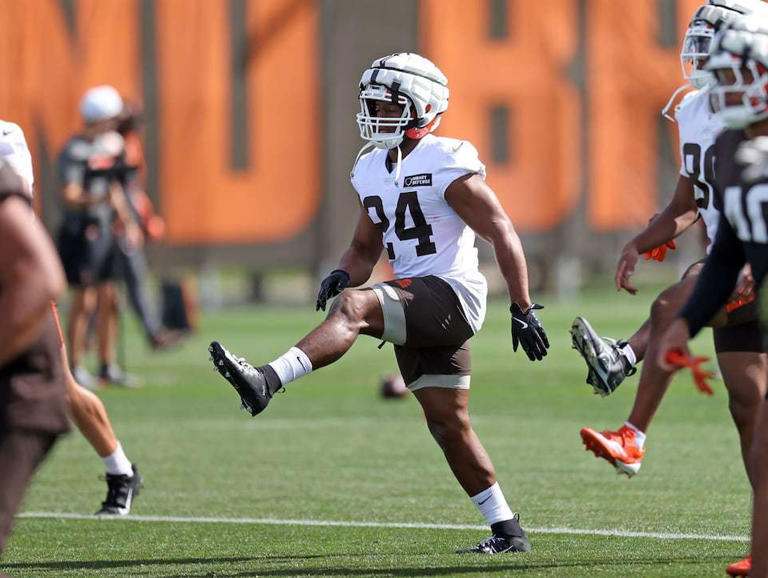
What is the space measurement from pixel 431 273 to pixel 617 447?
1.02m

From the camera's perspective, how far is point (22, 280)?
390 cm

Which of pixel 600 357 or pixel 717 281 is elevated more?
pixel 717 281

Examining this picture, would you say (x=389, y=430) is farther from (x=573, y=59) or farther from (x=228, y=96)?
(x=573, y=59)

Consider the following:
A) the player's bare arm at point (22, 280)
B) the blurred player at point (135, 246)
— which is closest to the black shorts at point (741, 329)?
the player's bare arm at point (22, 280)

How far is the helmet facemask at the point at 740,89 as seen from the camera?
453cm

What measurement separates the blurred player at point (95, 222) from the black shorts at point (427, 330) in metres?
7.24

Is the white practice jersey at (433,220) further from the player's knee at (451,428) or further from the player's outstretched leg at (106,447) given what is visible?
the player's outstretched leg at (106,447)

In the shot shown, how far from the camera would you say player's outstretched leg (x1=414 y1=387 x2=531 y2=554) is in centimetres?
612

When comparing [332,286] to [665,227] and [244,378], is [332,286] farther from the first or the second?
[665,227]

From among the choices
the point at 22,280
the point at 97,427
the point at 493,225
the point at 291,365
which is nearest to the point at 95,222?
the point at 97,427

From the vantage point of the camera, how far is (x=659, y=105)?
2733 cm

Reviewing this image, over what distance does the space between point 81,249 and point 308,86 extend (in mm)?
12864

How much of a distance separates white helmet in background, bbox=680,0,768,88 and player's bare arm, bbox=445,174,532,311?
0.91 m

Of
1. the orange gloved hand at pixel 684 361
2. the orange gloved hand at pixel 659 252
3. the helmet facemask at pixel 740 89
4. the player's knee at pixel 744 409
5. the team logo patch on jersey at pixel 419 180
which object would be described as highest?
the helmet facemask at pixel 740 89
